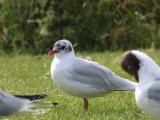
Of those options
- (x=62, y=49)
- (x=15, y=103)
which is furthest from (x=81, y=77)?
(x=15, y=103)

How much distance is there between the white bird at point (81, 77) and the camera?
450 centimetres

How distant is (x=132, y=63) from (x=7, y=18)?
8211 mm

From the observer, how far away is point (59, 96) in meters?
5.34

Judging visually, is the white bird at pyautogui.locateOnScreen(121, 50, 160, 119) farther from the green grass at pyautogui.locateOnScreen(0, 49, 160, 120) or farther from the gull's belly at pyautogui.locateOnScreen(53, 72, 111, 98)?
the gull's belly at pyautogui.locateOnScreen(53, 72, 111, 98)

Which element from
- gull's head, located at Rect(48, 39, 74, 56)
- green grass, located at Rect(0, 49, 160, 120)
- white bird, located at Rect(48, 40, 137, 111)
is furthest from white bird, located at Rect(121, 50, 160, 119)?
gull's head, located at Rect(48, 39, 74, 56)

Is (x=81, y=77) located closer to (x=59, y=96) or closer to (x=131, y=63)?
(x=59, y=96)

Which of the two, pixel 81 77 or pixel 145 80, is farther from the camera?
pixel 81 77

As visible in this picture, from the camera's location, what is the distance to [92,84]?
15.1ft

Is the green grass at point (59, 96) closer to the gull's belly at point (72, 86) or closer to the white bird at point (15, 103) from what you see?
the white bird at point (15, 103)

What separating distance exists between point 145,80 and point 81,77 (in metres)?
1.25

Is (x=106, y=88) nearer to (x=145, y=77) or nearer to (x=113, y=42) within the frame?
(x=145, y=77)

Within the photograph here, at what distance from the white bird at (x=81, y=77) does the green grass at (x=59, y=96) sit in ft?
0.73

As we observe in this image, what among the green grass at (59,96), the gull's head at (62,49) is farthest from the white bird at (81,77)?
the green grass at (59,96)

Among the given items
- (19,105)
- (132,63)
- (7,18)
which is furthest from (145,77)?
(7,18)
